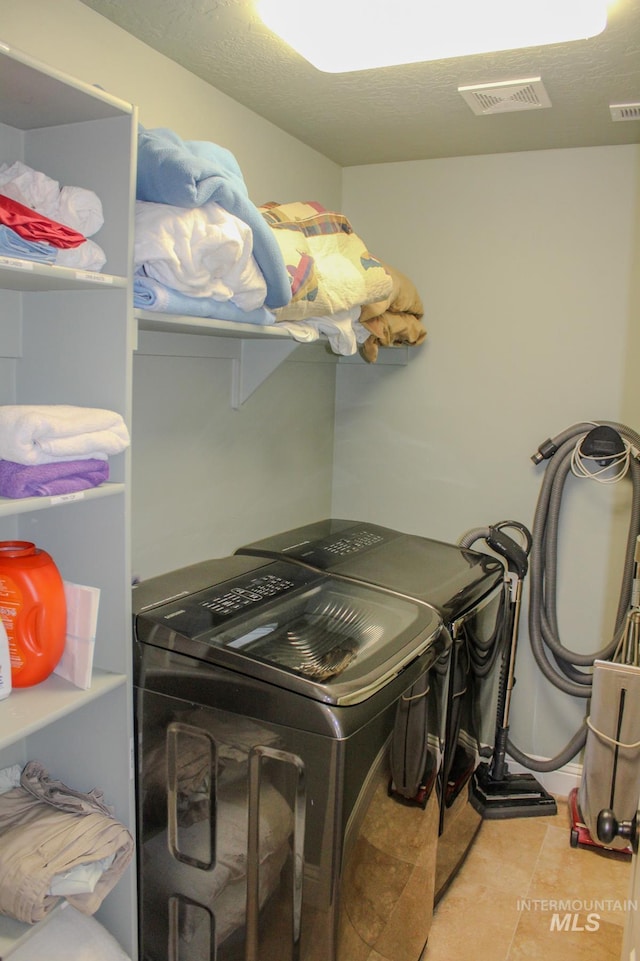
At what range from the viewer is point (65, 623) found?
5.02ft

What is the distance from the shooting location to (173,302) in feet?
5.10

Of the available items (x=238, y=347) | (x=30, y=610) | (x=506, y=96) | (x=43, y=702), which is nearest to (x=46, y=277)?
(x=30, y=610)

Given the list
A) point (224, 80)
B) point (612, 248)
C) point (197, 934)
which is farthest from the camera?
point (612, 248)

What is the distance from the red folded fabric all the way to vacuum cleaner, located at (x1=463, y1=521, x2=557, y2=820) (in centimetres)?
184

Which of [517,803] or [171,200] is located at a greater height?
[171,200]

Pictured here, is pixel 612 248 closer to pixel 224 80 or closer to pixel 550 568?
pixel 550 568

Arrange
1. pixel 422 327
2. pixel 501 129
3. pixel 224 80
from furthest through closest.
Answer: pixel 422 327, pixel 501 129, pixel 224 80

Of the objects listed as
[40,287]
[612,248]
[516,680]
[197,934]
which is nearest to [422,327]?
[612,248]

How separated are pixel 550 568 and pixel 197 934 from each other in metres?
1.76

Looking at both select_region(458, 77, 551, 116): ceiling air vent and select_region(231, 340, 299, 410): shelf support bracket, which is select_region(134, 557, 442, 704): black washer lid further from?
select_region(458, 77, 551, 116): ceiling air vent

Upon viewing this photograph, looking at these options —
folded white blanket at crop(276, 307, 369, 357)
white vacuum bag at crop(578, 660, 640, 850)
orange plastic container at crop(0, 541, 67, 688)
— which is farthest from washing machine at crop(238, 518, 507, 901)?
orange plastic container at crop(0, 541, 67, 688)

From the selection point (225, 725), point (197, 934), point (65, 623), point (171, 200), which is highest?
point (171, 200)

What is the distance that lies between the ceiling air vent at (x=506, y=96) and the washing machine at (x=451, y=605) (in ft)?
4.52

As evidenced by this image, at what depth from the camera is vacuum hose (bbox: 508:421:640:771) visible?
2.73 metres
